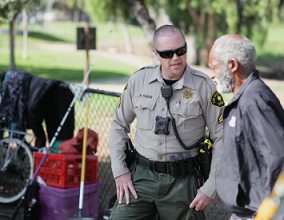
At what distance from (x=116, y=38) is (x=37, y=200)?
46.0m

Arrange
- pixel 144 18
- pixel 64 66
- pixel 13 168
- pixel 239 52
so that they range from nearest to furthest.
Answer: pixel 239 52
pixel 13 168
pixel 144 18
pixel 64 66

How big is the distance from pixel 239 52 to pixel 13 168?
3904mm

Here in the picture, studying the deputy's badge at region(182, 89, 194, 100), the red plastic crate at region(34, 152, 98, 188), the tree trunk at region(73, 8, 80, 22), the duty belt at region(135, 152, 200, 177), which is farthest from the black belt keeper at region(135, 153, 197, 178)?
the tree trunk at region(73, 8, 80, 22)

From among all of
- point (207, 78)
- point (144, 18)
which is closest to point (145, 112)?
point (207, 78)

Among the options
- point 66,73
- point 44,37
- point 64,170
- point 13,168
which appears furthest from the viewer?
point 44,37

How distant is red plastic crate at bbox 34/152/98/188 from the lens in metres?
4.03

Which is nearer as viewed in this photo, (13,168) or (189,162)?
(189,162)

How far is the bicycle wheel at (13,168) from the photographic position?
4.98 m

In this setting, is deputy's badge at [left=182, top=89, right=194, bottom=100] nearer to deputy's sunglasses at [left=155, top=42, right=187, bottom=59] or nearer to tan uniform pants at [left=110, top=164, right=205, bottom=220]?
deputy's sunglasses at [left=155, top=42, right=187, bottom=59]

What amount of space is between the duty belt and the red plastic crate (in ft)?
4.72

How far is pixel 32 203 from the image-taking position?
13.3 feet

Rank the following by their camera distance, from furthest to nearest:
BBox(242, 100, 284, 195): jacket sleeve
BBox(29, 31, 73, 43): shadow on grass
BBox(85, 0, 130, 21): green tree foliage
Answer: BBox(29, 31, 73, 43): shadow on grass < BBox(85, 0, 130, 21): green tree foliage < BBox(242, 100, 284, 195): jacket sleeve

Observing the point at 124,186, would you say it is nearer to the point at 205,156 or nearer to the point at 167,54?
the point at 205,156

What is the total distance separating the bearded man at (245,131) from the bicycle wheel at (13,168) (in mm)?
3431
